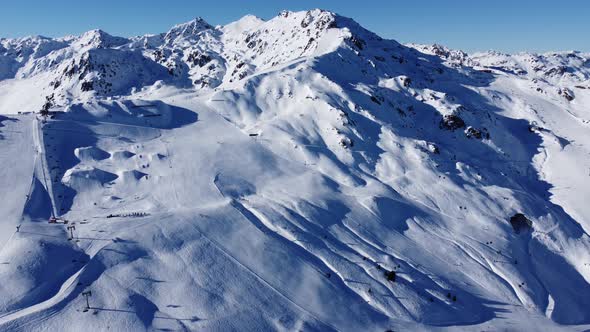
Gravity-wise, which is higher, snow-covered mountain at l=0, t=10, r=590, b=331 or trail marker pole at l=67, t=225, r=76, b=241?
snow-covered mountain at l=0, t=10, r=590, b=331

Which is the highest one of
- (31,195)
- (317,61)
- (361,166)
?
(317,61)

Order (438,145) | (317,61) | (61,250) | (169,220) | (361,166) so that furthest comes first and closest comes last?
(317,61), (438,145), (361,166), (169,220), (61,250)

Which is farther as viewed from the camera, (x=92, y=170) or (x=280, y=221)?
(x=92, y=170)

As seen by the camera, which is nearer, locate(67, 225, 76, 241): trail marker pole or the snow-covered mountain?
the snow-covered mountain

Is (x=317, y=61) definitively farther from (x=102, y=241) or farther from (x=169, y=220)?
(x=102, y=241)

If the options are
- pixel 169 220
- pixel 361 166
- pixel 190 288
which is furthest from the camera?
pixel 361 166

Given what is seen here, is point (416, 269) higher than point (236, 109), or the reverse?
point (236, 109)

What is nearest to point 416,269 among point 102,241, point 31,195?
point 102,241
